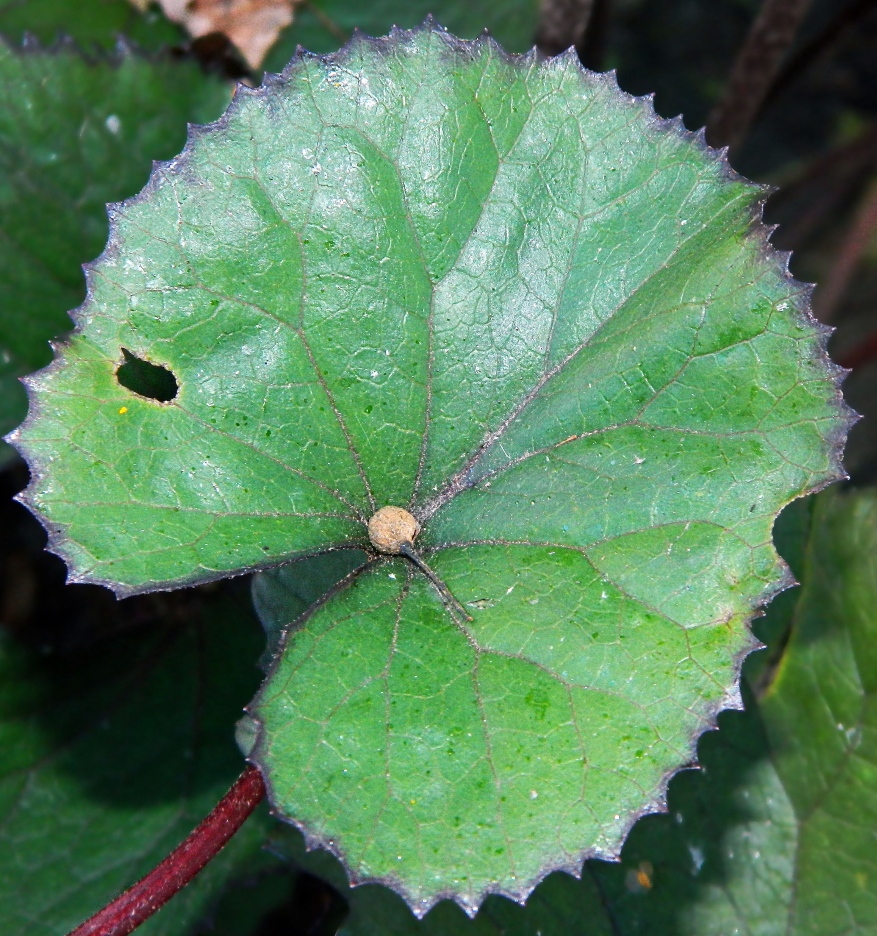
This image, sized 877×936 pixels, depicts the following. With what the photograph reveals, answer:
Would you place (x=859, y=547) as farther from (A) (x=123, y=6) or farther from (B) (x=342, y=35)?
(A) (x=123, y=6)

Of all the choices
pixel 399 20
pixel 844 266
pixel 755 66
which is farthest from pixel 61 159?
pixel 844 266

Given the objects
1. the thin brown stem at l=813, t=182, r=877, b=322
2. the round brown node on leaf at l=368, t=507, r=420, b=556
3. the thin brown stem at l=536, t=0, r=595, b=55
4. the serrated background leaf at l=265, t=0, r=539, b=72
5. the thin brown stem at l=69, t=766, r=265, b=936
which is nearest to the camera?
the thin brown stem at l=69, t=766, r=265, b=936

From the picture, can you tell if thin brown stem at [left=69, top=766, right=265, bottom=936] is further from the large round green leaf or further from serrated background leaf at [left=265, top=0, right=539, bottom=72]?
serrated background leaf at [left=265, top=0, right=539, bottom=72]

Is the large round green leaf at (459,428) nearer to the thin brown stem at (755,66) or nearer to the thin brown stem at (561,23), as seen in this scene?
the thin brown stem at (561,23)

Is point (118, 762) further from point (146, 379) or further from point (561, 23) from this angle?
point (561, 23)

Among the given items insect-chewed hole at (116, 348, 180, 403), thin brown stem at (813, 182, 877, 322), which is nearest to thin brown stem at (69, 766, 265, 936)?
insect-chewed hole at (116, 348, 180, 403)

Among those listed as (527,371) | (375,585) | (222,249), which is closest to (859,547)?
(527,371)
